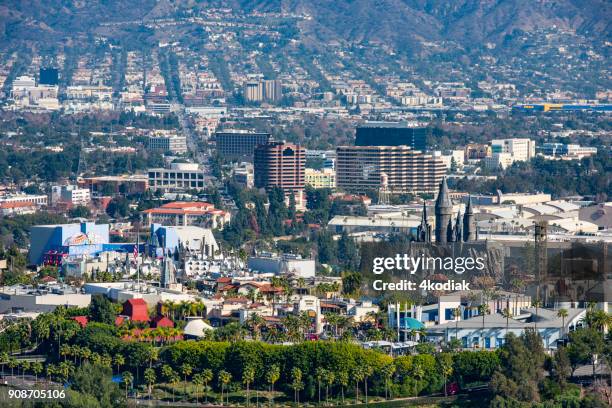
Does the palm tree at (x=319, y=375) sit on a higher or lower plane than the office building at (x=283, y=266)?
lower

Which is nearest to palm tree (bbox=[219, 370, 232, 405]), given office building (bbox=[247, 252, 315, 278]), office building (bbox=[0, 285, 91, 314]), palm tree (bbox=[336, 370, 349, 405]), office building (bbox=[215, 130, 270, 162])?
palm tree (bbox=[336, 370, 349, 405])

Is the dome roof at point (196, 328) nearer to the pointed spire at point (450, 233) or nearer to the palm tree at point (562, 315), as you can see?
the palm tree at point (562, 315)

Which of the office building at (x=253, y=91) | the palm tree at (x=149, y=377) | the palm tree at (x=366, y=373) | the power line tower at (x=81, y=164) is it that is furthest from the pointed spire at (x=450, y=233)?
the office building at (x=253, y=91)

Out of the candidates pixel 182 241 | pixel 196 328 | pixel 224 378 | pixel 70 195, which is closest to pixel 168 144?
pixel 70 195

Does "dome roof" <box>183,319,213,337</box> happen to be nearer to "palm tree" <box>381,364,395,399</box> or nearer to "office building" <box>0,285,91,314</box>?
"office building" <box>0,285,91,314</box>

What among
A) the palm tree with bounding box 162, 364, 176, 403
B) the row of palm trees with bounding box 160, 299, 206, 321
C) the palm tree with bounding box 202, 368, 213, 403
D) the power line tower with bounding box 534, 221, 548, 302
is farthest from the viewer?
the power line tower with bounding box 534, 221, 548, 302

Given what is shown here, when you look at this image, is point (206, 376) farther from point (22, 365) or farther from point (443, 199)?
point (443, 199)

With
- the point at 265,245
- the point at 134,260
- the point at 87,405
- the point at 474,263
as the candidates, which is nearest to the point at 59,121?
the point at 265,245
